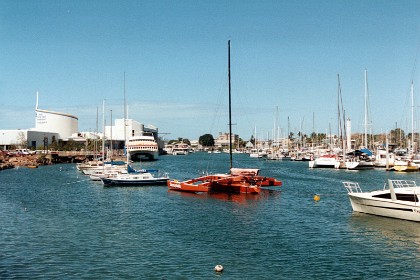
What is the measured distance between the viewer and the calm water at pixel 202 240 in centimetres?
2331

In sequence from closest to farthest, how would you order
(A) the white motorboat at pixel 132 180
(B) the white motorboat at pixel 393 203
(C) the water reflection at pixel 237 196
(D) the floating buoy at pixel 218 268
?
1. (D) the floating buoy at pixel 218 268
2. (B) the white motorboat at pixel 393 203
3. (C) the water reflection at pixel 237 196
4. (A) the white motorboat at pixel 132 180

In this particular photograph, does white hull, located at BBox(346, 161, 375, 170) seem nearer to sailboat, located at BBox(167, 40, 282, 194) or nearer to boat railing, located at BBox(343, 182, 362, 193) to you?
boat railing, located at BBox(343, 182, 362, 193)

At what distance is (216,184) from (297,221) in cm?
2096

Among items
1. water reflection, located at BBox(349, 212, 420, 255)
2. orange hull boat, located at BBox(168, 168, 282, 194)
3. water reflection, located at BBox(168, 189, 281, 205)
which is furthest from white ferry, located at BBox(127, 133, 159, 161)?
water reflection, located at BBox(349, 212, 420, 255)

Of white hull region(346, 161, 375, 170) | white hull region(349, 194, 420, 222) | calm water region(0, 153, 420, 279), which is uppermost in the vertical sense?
white hull region(346, 161, 375, 170)

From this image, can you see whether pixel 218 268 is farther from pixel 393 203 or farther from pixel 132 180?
pixel 132 180

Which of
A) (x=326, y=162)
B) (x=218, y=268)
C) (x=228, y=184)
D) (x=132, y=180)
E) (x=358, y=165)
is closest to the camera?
(x=218, y=268)

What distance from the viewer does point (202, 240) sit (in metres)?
30.1

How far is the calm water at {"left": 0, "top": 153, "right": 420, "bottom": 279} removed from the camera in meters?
23.3

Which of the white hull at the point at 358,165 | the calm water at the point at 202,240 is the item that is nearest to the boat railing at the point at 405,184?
the calm water at the point at 202,240

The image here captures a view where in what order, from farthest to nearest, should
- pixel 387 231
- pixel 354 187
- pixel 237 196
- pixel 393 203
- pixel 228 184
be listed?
pixel 354 187
pixel 228 184
pixel 237 196
pixel 393 203
pixel 387 231

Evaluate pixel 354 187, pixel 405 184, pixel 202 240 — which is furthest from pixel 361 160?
pixel 202 240

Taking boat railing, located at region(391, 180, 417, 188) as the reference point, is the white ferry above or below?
above

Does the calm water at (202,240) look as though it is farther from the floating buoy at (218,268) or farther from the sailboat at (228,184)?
the sailboat at (228,184)
